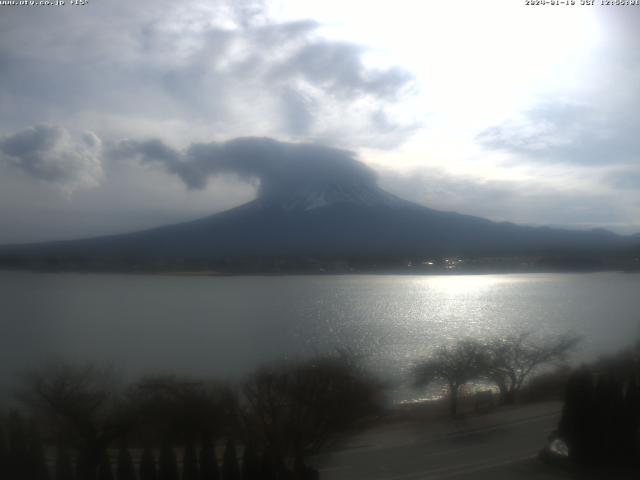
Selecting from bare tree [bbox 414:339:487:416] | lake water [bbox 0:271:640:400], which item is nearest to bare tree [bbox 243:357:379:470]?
lake water [bbox 0:271:640:400]

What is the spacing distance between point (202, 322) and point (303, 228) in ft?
21.0

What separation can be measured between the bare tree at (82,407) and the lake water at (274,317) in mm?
450

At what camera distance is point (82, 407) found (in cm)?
371

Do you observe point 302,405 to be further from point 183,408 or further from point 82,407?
point 82,407

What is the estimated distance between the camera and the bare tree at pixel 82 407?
11.3 feet

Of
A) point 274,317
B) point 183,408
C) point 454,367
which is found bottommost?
point 454,367

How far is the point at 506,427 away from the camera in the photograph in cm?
416

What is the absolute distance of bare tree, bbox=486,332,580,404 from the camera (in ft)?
16.2

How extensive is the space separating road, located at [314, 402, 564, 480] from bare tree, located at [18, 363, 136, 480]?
4.45 ft

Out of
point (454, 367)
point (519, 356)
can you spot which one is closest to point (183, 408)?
point (454, 367)

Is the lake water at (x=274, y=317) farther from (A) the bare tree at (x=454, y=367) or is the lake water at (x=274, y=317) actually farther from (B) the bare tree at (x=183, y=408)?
(B) the bare tree at (x=183, y=408)

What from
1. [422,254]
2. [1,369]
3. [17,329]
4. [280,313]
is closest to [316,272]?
[422,254]

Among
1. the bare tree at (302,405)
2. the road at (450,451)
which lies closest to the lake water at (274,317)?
the bare tree at (302,405)

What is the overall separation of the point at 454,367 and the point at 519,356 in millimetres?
719
